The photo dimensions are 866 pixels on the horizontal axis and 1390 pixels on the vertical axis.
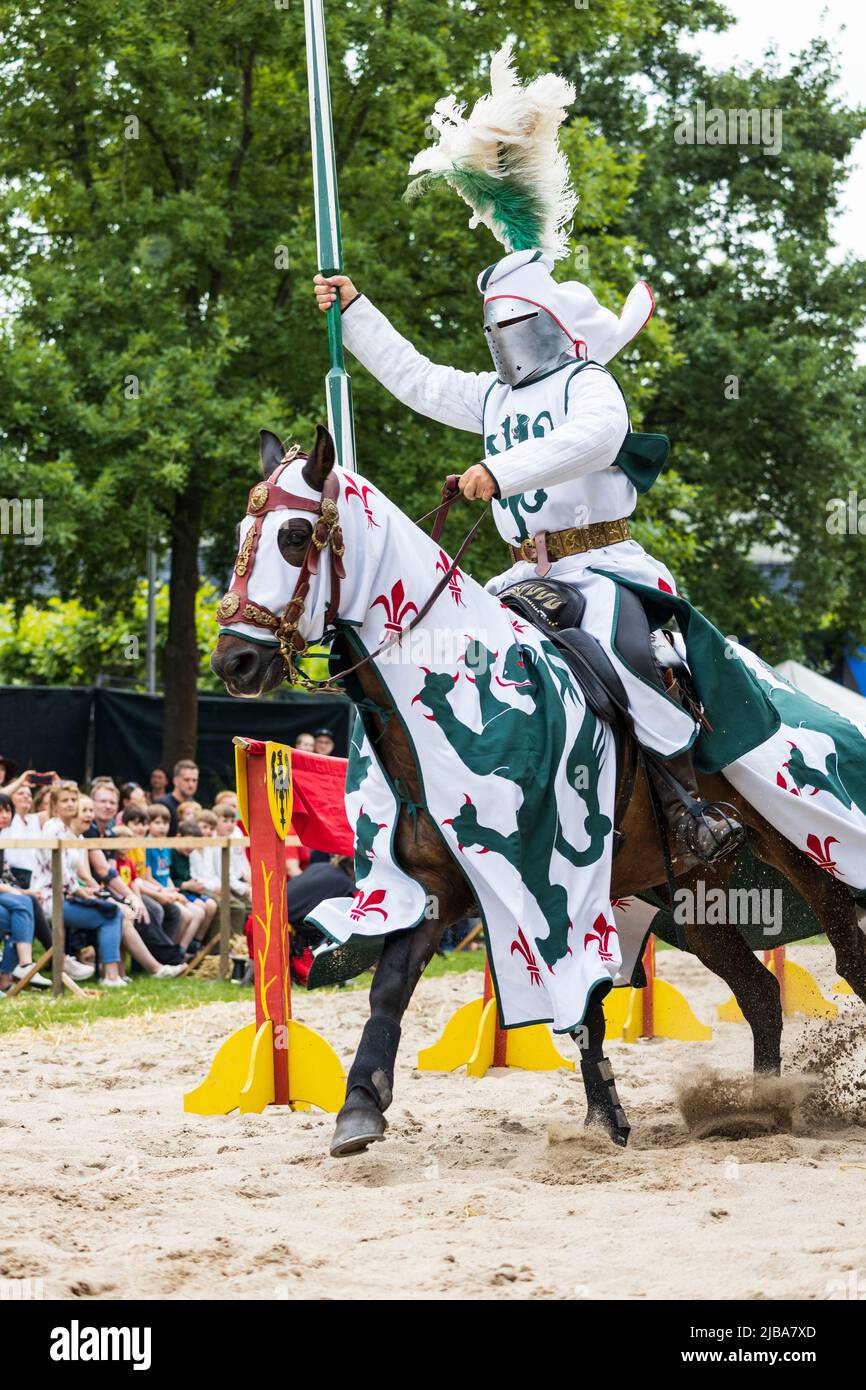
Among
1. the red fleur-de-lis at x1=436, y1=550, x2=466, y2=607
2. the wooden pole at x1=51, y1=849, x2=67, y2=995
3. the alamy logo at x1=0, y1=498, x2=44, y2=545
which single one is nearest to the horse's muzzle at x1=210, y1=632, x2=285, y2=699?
the red fleur-de-lis at x1=436, y1=550, x2=466, y2=607

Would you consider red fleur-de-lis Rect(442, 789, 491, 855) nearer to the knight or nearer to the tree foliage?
the knight

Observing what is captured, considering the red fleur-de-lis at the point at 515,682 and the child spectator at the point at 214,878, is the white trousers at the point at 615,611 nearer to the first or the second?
the red fleur-de-lis at the point at 515,682

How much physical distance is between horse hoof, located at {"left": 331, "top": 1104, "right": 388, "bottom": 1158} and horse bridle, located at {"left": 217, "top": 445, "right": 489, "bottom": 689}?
117 centimetres

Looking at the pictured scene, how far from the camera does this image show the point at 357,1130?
4.50 m

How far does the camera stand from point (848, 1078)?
19.9 feet

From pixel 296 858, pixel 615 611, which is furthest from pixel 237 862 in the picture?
pixel 615 611

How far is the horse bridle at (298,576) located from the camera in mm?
4457

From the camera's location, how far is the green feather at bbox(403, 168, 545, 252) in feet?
18.5

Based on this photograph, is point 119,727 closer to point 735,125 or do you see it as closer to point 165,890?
point 165,890

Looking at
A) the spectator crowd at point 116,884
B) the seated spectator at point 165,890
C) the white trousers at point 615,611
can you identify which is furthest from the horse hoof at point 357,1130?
the seated spectator at point 165,890
